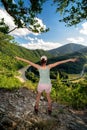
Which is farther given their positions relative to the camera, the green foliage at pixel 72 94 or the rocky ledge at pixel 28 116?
the green foliage at pixel 72 94

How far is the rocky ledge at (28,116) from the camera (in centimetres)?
1024

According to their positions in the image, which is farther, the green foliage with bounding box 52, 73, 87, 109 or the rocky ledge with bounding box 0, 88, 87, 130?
the green foliage with bounding box 52, 73, 87, 109

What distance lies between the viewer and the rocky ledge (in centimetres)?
1024

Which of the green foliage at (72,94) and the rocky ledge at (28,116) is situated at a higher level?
the green foliage at (72,94)

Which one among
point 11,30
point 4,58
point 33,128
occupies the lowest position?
point 33,128

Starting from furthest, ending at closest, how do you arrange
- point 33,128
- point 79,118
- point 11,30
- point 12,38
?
point 11,30 < point 12,38 < point 79,118 < point 33,128

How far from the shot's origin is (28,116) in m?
11.2

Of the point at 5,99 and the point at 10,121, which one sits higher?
the point at 5,99

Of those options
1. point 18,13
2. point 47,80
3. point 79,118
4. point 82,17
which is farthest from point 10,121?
point 82,17

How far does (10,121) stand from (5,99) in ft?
10.2

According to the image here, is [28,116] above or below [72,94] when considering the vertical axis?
below

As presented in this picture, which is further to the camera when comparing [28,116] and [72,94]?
[72,94]

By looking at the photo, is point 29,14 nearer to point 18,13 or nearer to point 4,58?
point 18,13

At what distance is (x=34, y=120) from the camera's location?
35.8 feet
